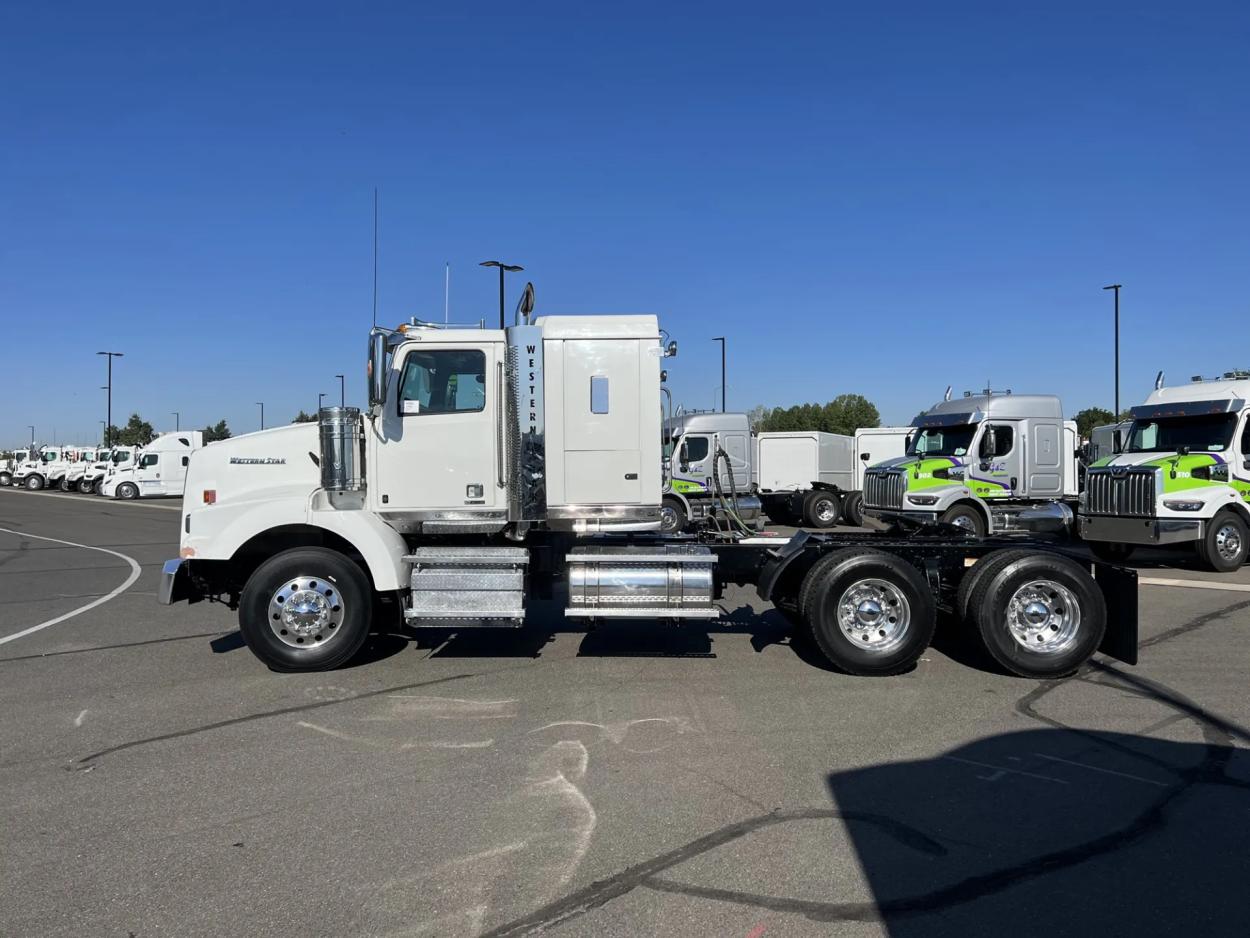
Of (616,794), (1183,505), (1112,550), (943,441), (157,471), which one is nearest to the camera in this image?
(616,794)

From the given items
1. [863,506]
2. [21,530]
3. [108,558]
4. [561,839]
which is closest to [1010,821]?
[561,839]

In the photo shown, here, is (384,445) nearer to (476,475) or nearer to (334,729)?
(476,475)

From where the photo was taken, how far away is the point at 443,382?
25.1 feet

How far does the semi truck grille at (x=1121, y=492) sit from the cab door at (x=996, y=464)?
1711 millimetres

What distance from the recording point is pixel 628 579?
7.38m

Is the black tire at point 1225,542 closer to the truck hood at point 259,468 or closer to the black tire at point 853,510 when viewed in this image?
the black tire at point 853,510

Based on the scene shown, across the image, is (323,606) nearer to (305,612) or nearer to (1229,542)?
(305,612)

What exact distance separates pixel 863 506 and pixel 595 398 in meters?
12.9

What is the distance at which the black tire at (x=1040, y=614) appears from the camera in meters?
7.20

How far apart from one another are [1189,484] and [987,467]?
12.4 ft

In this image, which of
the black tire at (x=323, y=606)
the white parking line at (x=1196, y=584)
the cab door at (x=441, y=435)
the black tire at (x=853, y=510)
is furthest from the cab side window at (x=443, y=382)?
the black tire at (x=853, y=510)

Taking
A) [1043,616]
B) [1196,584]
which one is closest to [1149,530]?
[1196,584]

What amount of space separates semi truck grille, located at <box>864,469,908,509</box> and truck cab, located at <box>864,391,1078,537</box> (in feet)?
0.07

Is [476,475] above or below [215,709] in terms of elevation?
above
